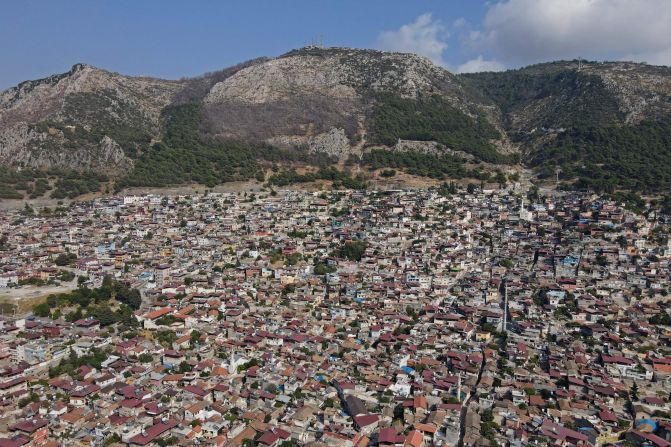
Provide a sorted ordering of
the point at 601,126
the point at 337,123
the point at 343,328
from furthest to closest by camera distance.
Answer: the point at 337,123, the point at 601,126, the point at 343,328

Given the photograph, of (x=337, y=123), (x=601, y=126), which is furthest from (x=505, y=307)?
(x=337, y=123)

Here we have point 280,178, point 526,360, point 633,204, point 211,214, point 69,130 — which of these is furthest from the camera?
point 69,130

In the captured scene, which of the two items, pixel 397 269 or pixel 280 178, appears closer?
pixel 397 269

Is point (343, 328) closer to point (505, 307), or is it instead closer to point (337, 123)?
point (505, 307)

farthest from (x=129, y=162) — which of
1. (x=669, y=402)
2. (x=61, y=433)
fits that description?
(x=669, y=402)

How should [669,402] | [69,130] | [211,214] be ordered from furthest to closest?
[69,130], [211,214], [669,402]

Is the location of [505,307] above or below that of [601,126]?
below

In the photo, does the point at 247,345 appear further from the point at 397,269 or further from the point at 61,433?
the point at 397,269

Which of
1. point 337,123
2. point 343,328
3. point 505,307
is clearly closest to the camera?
point 343,328
